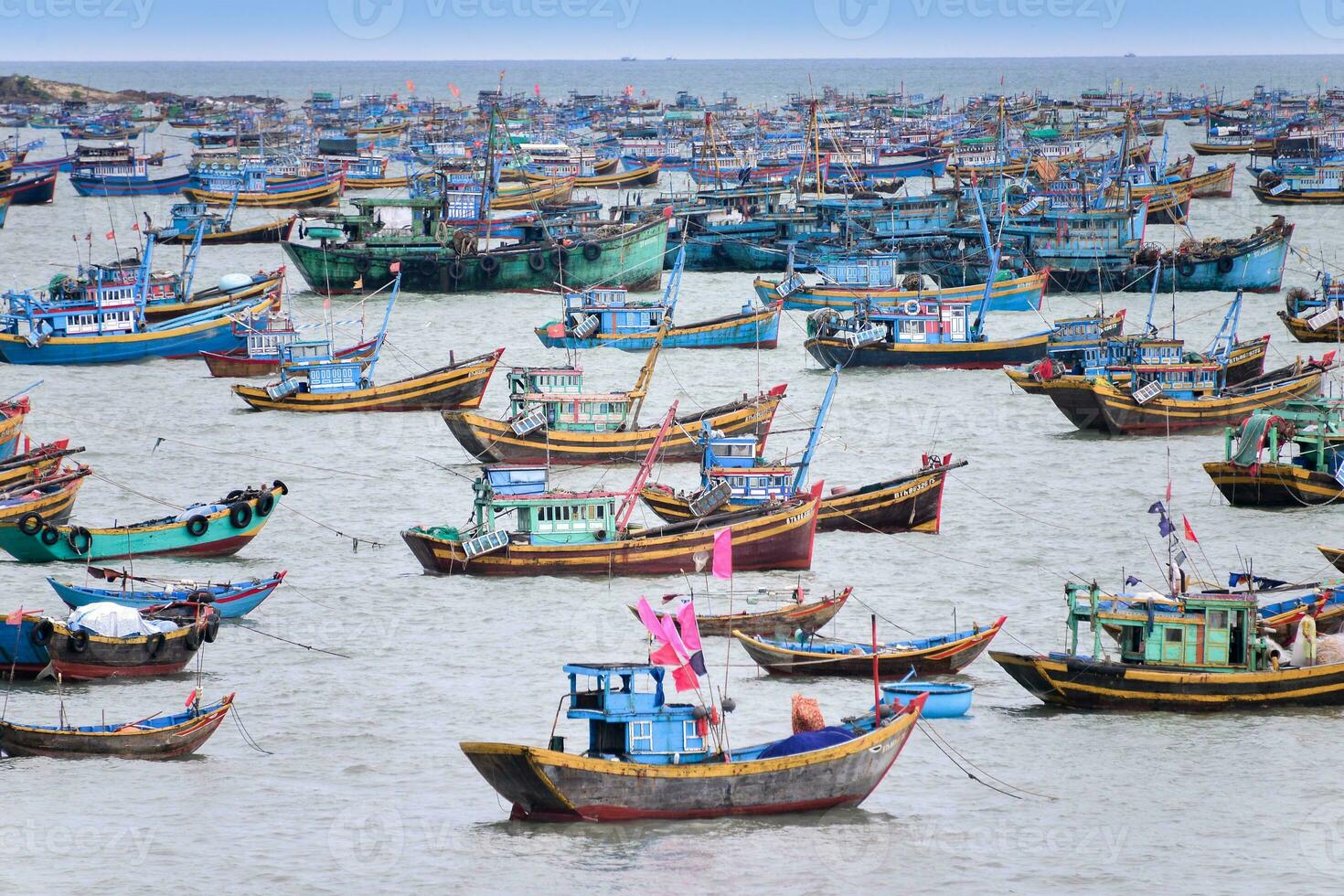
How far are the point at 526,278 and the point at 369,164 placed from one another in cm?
5603

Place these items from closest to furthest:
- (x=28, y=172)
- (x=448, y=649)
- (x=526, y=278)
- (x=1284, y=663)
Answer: (x=1284, y=663) → (x=448, y=649) → (x=526, y=278) → (x=28, y=172)

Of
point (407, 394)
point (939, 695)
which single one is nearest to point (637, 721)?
point (939, 695)

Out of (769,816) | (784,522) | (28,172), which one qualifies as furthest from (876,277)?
(28,172)

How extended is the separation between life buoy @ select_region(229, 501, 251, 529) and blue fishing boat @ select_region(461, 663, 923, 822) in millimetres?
17206

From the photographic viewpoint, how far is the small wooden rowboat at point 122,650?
114 feet

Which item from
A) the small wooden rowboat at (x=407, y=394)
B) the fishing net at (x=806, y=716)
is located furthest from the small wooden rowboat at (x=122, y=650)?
the small wooden rowboat at (x=407, y=394)

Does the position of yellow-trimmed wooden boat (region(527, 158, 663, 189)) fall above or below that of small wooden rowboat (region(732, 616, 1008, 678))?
above

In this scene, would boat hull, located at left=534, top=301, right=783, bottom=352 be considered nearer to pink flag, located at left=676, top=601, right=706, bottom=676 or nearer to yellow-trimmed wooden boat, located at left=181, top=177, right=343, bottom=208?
pink flag, located at left=676, top=601, right=706, bottom=676

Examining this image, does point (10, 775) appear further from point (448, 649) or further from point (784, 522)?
point (784, 522)

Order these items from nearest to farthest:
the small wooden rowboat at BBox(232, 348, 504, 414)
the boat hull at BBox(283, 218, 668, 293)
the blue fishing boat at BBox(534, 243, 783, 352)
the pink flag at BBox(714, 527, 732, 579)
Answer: the pink flag at BBox(714, 527, 732, 579) → the small wooden rowboat at BBox(232, 348, 504, 414) → the blue fishing boat at BBox(534, 243, 783, 352) → the boat hull at BBox(283, 218, 668, 293)

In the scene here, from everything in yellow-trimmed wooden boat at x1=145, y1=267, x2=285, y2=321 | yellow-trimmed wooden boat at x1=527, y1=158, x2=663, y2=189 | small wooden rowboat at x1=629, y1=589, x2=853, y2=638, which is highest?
yellow-trimmed wooden boat at x1=527, y1=158, x2=663, y2=189

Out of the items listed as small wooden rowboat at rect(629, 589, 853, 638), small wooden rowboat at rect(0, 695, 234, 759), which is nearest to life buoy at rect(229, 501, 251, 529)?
small wooden rowboat at rect(629, 589, 853, 638)

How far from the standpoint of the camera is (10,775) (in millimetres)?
30578

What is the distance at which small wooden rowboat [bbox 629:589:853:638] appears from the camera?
37.3 meters
